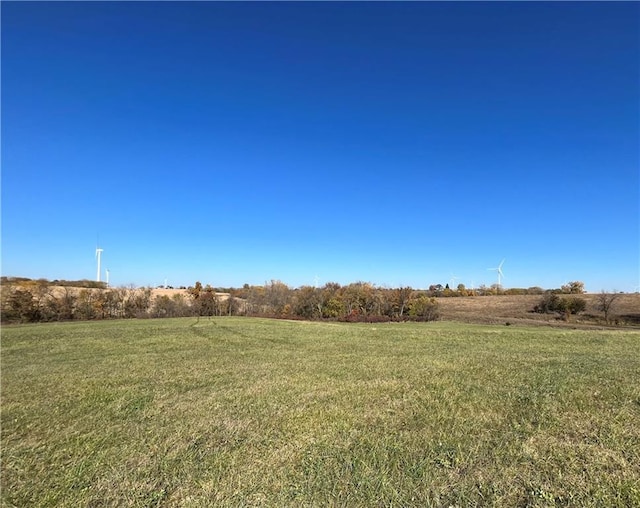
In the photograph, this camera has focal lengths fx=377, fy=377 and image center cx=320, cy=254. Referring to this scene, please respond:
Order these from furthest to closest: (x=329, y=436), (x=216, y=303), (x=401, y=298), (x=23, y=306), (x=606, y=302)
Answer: (x=401, y=298), (x=216, y=303), (x=606, y=302), (x=23, y=306), (x=329, y=436)

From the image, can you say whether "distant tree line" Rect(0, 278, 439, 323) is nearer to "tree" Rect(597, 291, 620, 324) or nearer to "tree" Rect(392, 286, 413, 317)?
"tree" Rect(392, 286, 413, 317)

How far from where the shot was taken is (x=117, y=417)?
605 cm

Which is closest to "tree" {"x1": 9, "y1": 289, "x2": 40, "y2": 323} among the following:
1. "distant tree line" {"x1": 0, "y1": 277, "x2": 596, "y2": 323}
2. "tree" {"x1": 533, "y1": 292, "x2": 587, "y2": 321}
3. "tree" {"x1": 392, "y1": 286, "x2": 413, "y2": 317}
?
"distant tree line" {"x1": 0, "y1": 277, "x2": 596, "y2": 323}

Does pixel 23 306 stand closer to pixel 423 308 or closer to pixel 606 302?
pixel 423 308

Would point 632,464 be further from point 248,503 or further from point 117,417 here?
point 117,417

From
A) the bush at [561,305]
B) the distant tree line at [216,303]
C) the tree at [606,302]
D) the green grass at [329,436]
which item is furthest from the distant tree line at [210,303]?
the green grass at [329,436]

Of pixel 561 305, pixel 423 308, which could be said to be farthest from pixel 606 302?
pixel 423 308

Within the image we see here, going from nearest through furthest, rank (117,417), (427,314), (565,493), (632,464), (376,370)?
(565,493), (632,464), (117,417), (376,370), (427,314)

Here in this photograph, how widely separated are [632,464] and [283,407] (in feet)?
14.7

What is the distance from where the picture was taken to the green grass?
3.60 m

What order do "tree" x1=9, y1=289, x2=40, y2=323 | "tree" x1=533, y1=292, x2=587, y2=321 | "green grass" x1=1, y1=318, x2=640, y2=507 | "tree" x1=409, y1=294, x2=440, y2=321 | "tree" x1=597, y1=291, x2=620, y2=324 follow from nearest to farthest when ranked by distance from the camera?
"green grass" x1=1, y1=318, x2=640, y2=507 → "tree" x1=9, y1=289, x2=40, y2=323 → "tree" x1=597, y1=291, x2=620, y2=324 → "tree" x1=533, y1=292, x2=587, y2=321 → "tree" x1=409, y1=294, x2=440, y2=321

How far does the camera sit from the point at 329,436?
16.0 ft

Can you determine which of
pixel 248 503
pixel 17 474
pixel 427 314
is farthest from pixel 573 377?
pixel 427 314

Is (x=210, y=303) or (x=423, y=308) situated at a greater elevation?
(x=210, y=303)
